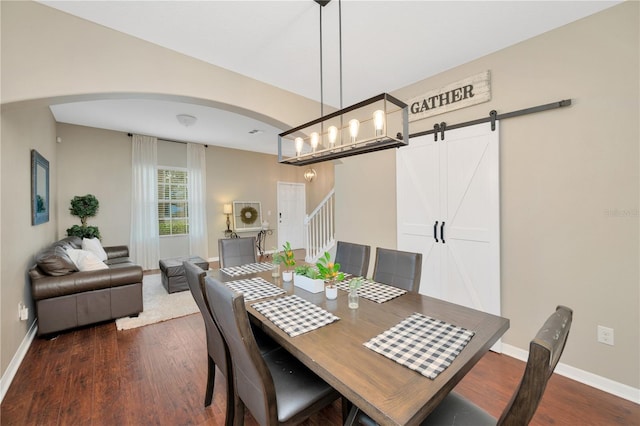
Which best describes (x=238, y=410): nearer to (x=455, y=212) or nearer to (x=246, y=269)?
(x=246, y=269)

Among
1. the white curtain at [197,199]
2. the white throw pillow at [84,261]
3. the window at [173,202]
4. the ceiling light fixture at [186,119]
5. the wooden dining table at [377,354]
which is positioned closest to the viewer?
the wooden dining table at [377,354]

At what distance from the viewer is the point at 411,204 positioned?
10.5 feet

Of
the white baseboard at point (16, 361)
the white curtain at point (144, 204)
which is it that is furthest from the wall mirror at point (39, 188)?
the white curtain at point (144, 204)

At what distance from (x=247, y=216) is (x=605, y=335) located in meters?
6.76

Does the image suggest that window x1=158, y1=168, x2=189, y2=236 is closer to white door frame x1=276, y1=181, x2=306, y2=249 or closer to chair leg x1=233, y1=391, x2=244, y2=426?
white door frame x1=276, y1=181, x2=306, y2=249

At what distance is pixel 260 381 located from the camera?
115 cm

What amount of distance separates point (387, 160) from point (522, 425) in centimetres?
302

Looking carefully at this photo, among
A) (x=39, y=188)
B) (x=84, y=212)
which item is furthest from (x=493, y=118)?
(x=84, y=212)

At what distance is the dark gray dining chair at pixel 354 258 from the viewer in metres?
2.52

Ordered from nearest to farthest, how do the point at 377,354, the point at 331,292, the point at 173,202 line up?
the point at 377,354 → the point at 331,292 → the point at 173,202

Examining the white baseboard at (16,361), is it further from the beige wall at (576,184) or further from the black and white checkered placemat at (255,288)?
the beige wall at (576,184)

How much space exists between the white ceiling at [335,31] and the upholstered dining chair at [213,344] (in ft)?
6.40

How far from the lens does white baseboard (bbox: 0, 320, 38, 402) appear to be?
2.00 m

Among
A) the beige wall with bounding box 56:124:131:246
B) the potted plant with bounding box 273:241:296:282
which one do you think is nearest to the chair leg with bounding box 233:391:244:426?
the potted plant with bounding box 273:241:296:282
